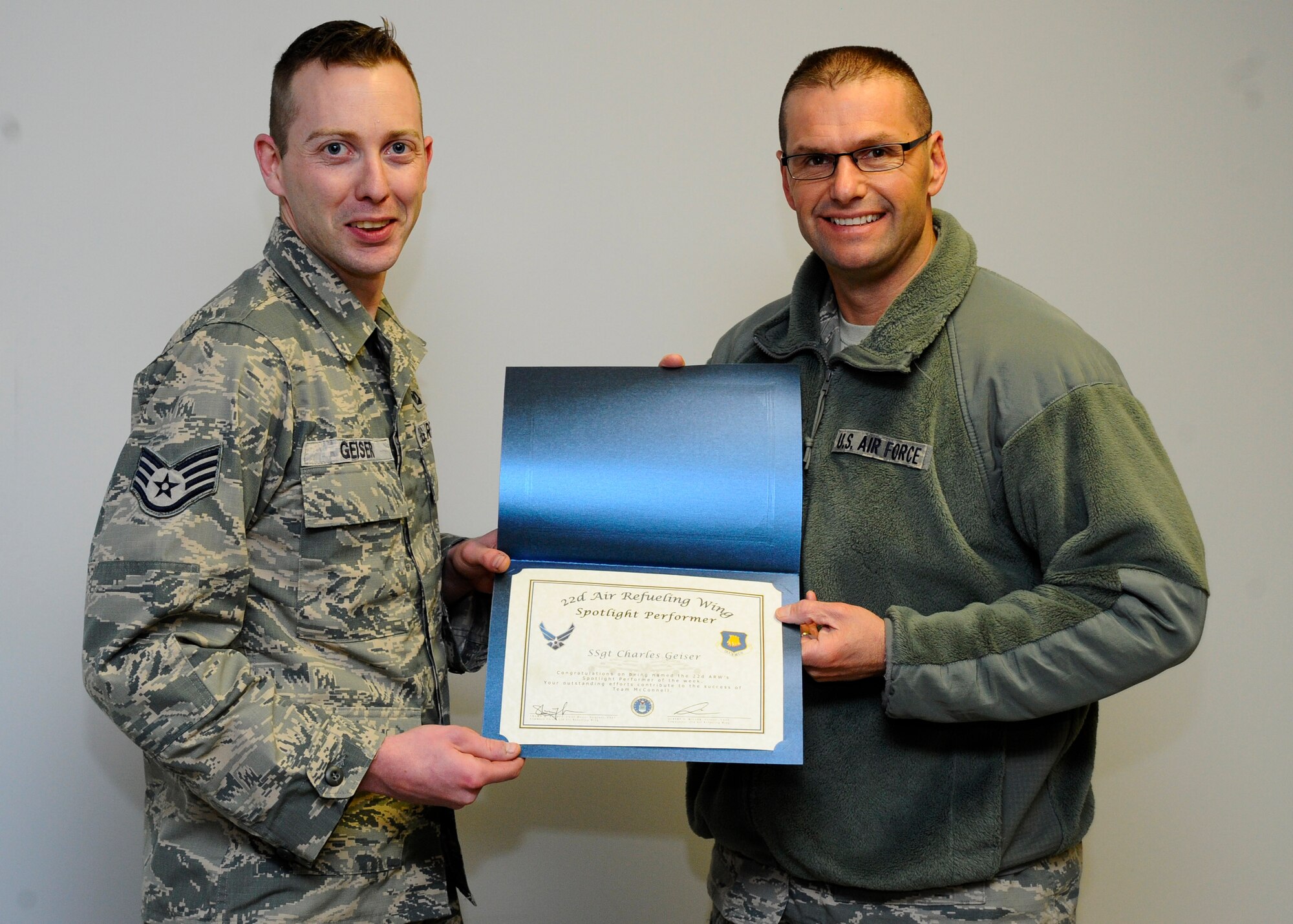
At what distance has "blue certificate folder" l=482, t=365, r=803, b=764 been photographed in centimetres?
151

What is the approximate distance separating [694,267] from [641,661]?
112cm

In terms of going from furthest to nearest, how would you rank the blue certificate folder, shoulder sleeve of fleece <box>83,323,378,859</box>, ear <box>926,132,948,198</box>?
ear <box>926,132,948,198</box> → the blue certificate folder → shoulder sleeve of fleece <box>83,323,378,859</box>

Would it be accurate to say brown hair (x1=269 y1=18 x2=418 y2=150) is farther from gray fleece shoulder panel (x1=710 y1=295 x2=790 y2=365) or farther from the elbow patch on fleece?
the elbow patch on fleece

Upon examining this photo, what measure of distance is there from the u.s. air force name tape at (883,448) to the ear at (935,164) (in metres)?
0.39

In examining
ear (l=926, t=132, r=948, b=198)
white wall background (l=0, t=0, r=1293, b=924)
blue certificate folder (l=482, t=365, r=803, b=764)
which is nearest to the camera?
blue certificate folder (l=482, t=365, r=803, b=764)

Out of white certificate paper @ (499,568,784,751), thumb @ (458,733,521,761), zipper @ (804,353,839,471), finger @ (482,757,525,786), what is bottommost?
finger @ (482,757,525,786)

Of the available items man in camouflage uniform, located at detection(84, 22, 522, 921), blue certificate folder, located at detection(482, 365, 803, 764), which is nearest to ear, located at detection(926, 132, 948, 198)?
blue certificate folder, located at detection(482, 365, 803, 764)

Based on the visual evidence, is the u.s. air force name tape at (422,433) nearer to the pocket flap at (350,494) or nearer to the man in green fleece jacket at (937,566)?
the pocket flap at (350,494)

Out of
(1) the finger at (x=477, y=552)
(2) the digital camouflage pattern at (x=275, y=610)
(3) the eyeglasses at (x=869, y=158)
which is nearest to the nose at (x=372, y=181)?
(2) the digital camouflage pattern at (x=275, y=610)

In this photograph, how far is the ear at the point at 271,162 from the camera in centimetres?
157

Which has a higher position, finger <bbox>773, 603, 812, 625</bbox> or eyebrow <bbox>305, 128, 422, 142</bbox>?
eyebrow <bbox>305, 128, 422, 142</bbox>

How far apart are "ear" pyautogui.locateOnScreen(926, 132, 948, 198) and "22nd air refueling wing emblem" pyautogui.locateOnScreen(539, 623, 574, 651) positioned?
0.83 meters

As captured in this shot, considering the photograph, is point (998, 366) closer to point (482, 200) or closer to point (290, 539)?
point (290, 539)

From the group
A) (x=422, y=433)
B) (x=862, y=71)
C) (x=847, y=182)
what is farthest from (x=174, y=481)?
(x=862, y=71)
